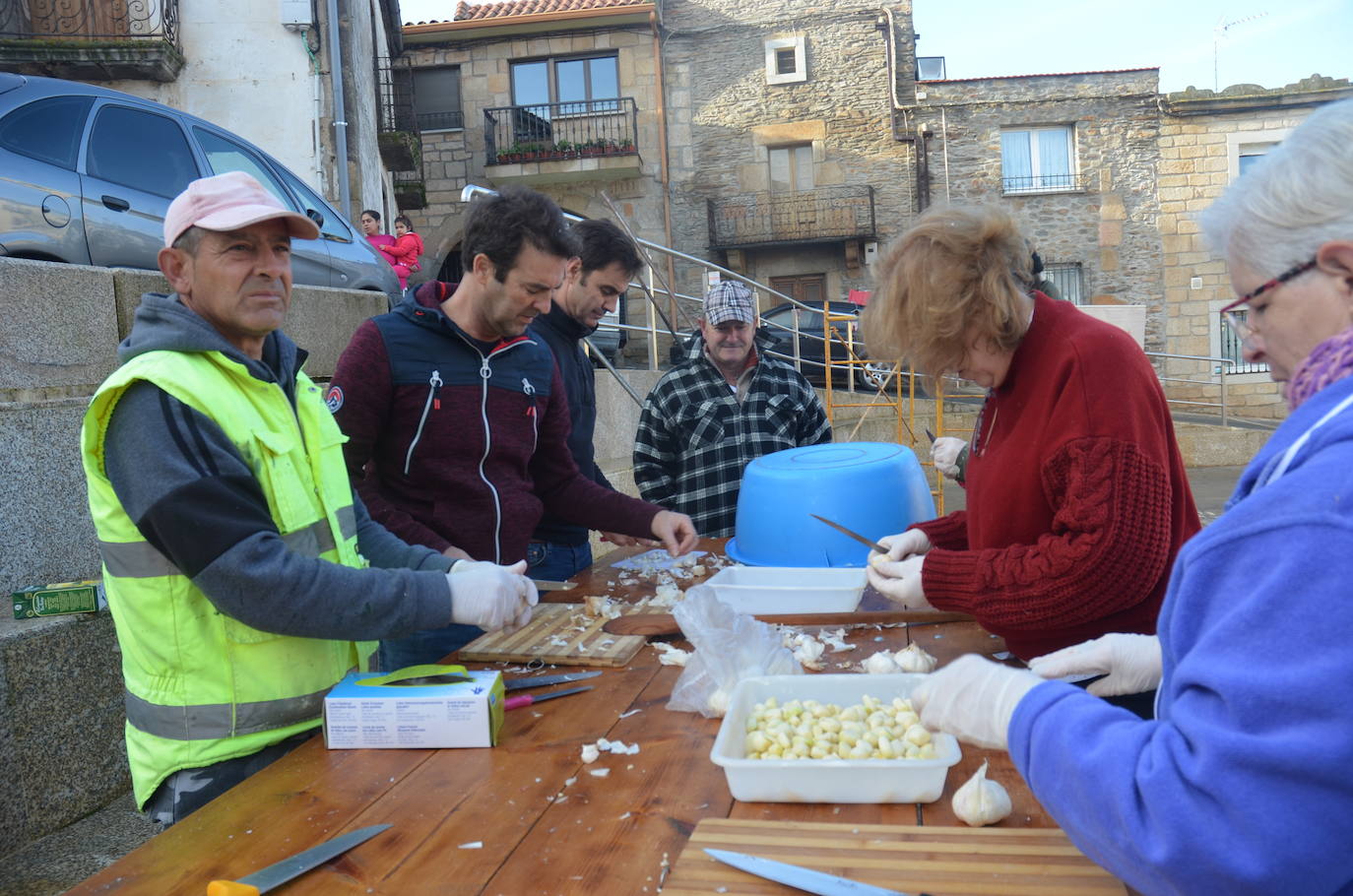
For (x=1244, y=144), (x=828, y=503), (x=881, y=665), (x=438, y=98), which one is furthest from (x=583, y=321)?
(x=1244, y=144)

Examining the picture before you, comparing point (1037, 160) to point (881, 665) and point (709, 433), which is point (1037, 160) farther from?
point (881, 665)

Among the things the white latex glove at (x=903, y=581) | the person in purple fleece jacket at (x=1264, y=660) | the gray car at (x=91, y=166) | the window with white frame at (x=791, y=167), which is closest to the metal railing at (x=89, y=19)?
the gray car at (x=91, y=166)

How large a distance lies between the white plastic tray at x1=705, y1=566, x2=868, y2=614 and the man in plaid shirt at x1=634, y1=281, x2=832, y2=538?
140 cm

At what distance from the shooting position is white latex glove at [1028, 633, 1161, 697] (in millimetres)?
1589

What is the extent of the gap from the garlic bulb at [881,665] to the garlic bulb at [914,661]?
2cm

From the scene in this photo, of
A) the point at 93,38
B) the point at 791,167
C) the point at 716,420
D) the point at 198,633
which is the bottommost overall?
the point at 198,633

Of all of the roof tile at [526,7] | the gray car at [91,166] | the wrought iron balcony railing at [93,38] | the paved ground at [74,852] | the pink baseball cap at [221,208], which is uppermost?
the roof tile at [526,7]

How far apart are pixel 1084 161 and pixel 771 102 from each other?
6.57m

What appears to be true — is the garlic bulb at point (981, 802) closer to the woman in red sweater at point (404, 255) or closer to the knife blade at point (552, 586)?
the knife blade at point (552, 586)

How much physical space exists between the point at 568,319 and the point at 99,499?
2281mm

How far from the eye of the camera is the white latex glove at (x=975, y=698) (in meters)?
1.15

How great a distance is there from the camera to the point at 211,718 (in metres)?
1.74

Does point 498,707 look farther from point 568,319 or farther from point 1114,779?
point 568,319

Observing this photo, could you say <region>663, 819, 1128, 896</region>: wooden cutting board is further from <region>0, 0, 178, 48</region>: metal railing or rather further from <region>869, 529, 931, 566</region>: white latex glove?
<region>0, 0, 178, 48</region>: metal railing
